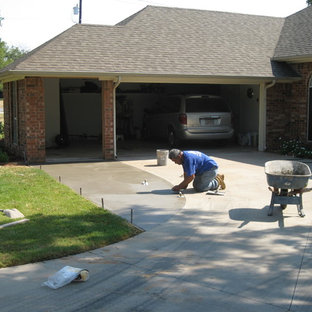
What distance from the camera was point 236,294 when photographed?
5305 mm

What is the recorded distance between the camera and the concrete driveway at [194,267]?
513 centimetres

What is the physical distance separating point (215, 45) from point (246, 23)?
3.09 meters

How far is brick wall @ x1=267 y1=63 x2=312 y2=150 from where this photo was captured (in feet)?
56.9

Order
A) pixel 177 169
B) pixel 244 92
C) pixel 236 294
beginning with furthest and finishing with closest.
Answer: pixel 244 92 → pixel 177 169 → pixel 236 294

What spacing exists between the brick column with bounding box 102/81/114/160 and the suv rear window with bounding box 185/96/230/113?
326cm

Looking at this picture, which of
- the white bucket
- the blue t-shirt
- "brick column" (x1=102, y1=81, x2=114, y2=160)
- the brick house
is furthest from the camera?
"brick column" (x1=102, y1=81, x2=114, y2=160)

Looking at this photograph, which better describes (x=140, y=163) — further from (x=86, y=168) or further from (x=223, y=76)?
(x=223, y=76)

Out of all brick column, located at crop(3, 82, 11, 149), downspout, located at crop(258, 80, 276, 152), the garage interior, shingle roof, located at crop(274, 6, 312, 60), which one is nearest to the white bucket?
the garage interior

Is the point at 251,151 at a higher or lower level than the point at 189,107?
lower

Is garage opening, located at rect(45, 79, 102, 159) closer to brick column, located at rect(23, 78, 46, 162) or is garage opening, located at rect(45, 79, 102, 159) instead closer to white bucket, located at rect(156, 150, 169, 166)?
brick column, located at rect(23, 78, 46, 162)

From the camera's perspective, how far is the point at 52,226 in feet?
25.3

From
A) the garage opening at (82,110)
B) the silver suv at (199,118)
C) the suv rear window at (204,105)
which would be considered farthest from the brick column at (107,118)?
the garage opening at (82,110)

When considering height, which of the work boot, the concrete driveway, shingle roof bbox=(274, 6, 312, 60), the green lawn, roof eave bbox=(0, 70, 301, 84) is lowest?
the concrete driveway

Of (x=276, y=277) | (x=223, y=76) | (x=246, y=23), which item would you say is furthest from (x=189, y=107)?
(x=276, y=277)
